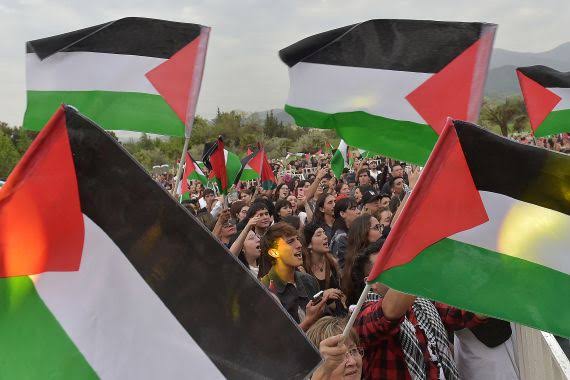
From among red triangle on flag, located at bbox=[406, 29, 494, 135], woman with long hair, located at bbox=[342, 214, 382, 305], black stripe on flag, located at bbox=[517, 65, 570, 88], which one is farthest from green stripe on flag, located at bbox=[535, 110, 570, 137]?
red triangle on flag, located at bbox=[406, 29, 494, 135]

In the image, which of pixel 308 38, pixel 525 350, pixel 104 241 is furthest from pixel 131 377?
pixel 525 350

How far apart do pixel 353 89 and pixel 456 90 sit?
0.66m

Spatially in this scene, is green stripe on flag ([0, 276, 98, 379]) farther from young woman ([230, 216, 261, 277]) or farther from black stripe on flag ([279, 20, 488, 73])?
young woman ([230, 216, 261, 277])

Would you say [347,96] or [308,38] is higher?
[308,38]

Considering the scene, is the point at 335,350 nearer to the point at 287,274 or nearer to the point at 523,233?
the point at 523,233

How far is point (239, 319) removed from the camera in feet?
6.70

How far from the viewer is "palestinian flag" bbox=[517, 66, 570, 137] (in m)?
7.29

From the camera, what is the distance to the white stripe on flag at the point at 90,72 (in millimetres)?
4594

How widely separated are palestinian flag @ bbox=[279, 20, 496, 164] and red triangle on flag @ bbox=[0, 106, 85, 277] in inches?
89.3

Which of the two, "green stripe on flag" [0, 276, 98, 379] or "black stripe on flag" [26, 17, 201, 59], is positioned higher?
"black stripe on flag" [26, 17, 201, 59]

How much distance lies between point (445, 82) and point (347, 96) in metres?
0.63

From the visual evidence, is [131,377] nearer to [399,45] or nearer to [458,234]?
[458,234]

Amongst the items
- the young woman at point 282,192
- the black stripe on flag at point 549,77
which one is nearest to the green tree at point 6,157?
the young woman at point 282,192

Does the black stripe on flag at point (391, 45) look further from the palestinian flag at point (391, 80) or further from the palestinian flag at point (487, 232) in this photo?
the palestinian flag at point (487, 232)
